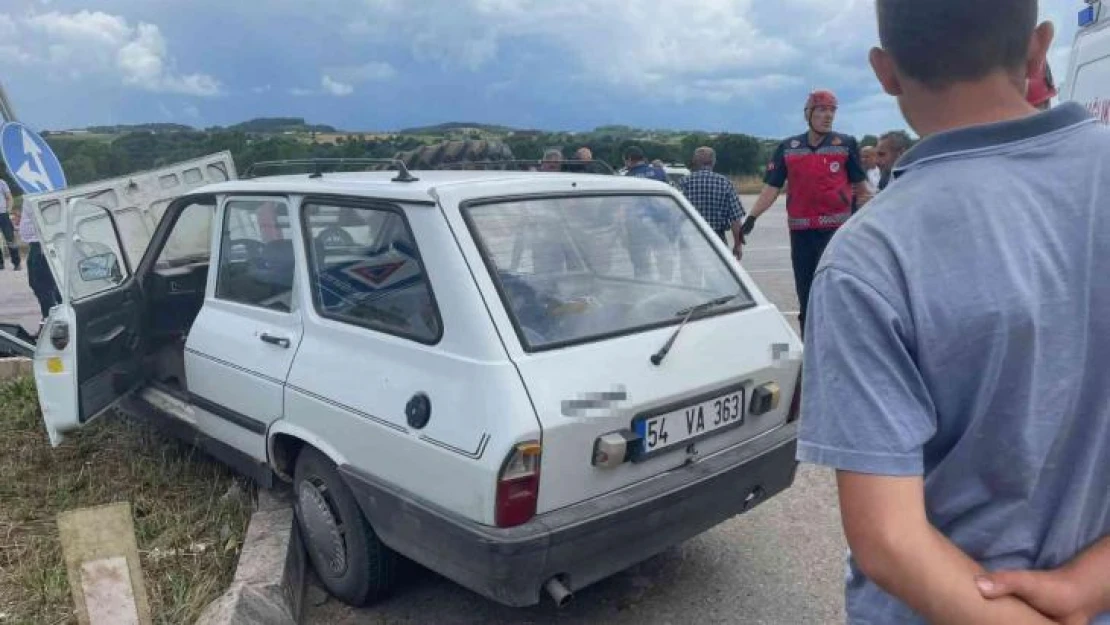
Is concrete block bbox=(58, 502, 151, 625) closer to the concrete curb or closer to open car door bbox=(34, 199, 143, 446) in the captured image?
the concrete curb

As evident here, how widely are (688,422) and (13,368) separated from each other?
564 centimetres

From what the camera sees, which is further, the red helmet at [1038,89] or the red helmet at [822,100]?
the red helmet at [822,100]

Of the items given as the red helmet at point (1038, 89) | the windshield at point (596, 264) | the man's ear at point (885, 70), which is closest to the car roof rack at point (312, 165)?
the windshield at point (596, 264)

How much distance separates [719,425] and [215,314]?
2.49 meters

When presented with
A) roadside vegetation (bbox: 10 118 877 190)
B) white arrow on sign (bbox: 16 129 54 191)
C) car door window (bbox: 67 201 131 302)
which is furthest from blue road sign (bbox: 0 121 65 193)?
car door window (bbox: 67 201 131 302)

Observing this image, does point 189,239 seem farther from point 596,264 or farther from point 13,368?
point 596,264

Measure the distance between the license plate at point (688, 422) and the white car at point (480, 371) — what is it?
0.03 feet

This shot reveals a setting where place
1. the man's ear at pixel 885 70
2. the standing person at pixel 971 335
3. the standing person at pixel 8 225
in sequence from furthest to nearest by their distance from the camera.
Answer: the standing person at pixel 8 225, the man's ear at pixel 885 70, the standing person at pixel 971 335

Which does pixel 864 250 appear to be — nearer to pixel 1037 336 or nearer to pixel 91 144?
pixel 1037 336

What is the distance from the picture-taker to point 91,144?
7625 mm

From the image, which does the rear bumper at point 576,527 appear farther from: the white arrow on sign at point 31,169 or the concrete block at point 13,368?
the white arrow on sign at point 31,169

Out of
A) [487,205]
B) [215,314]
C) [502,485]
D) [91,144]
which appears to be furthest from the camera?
[91,144]

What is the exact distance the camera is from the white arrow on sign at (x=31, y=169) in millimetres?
6855

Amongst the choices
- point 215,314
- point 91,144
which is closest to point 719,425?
point 215,314
